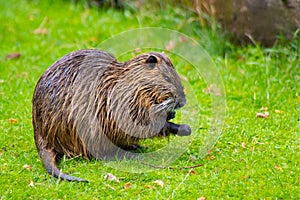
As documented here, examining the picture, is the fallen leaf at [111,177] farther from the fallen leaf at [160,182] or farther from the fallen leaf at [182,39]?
the fallen leaf at [182,39]

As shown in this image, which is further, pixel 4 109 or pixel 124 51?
pixel 124 51

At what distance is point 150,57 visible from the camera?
4629mm

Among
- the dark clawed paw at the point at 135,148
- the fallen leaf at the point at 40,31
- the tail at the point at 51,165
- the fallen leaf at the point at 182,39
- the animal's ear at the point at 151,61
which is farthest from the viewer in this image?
the fallen leaf at the point at 40,31

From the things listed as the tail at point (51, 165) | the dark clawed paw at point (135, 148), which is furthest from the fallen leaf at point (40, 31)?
the tail at point (51, 165)

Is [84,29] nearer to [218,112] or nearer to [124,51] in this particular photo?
[124,51]

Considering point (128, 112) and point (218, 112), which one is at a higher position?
point (128, 112)

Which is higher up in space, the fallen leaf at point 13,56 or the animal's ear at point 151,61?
the animal's ear at point 151,61

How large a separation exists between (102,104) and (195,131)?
1035mm

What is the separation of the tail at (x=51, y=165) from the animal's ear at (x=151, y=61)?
0.98 m

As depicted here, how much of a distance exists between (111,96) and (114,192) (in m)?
0.76

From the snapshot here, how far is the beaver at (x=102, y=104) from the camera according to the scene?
4.66 meters

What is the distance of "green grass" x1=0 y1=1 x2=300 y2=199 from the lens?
4.38 metres

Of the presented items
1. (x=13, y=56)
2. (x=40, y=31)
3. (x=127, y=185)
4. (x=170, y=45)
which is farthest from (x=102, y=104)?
(x=40, y=31)

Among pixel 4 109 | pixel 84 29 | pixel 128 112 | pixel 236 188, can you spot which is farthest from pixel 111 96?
pixel 84 29
